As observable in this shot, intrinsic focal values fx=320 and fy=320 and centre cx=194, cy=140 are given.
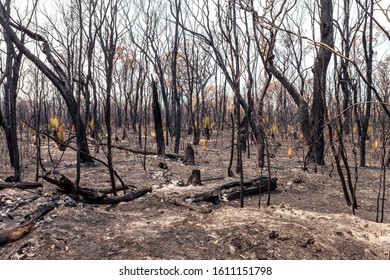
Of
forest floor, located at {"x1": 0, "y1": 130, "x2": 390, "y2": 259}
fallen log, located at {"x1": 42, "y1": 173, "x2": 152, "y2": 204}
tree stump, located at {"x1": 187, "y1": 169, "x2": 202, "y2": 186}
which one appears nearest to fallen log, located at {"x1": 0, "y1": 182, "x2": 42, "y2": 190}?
forest floor, located at {"x1": 0, "y1": 130, "x2": 390, "y2": 259}

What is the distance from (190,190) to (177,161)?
358cm

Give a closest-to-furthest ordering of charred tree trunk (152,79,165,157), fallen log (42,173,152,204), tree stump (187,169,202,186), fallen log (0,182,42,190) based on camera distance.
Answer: fallen log (42,173,152,204)
fallen log (0,182,42,190)
tree stump (187,169,202,186)
charred tree trunk (152,79,165,157)

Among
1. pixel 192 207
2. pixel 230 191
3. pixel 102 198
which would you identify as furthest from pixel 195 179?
pixel 102 198

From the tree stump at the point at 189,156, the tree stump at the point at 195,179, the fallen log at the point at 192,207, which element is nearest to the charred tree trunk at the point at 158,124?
the tree stump at the point at 189,156

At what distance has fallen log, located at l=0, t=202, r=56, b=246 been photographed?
9.51 ft

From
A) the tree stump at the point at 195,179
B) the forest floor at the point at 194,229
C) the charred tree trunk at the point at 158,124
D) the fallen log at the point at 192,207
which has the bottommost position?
the forest floor at the point at 194,229

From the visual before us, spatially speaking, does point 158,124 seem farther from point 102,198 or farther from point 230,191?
point 102,198

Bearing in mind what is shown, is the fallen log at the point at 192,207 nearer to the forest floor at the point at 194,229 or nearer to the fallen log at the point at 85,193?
the forest floor at the point at 194,229

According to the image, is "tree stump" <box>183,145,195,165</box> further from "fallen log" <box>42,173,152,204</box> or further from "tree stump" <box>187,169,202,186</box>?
"fallen log" <box>42,173,152,204</box>

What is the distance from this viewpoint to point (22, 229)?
9.86 feet

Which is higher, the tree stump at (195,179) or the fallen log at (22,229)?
the tree stump at (195,179)

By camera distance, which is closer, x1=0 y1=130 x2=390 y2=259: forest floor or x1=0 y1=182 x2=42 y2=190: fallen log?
x1=0 y1=130 x2=390 y2=259: forest floor

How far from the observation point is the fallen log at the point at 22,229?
2898mm
